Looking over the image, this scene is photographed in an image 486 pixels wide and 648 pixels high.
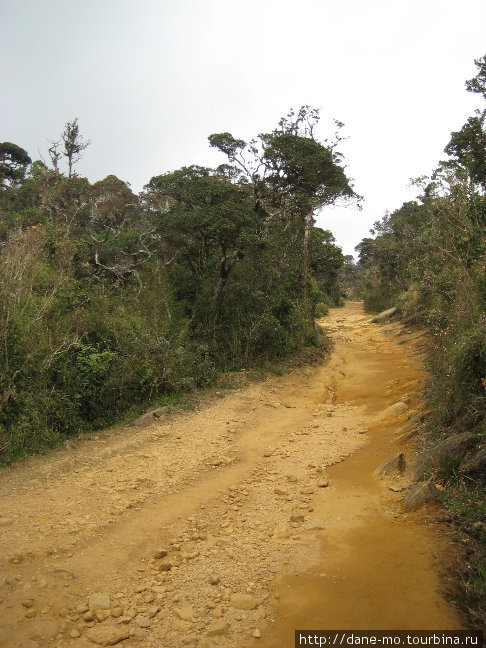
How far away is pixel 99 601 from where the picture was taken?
3.78 metres

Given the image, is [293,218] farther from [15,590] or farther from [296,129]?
[15,590]

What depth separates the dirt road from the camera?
3.44 m

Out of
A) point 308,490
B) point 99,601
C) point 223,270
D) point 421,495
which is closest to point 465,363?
point 421,495

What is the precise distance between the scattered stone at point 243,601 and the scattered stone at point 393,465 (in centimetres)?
282

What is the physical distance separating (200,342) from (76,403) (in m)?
4.33

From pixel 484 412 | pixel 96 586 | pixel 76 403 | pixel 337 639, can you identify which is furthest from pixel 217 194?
pixel 337 639

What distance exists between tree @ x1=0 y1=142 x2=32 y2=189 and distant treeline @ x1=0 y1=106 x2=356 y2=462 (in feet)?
43.3

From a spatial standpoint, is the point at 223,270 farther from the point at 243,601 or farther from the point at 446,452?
the point at 243,601

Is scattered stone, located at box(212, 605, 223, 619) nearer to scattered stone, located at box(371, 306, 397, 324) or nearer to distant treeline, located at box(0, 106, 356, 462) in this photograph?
distant treeline, located at box(0, 106, 356, 462)

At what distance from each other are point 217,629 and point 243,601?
1.14 feet

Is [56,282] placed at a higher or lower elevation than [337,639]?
higher

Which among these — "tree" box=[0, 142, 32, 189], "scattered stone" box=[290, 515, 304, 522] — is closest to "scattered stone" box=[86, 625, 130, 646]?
"scattered stone" box=[290, 515, 304, 522]

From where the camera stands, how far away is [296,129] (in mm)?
13945

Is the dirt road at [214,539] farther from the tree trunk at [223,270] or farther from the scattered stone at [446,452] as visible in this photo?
the tree trunk at [223,270]
